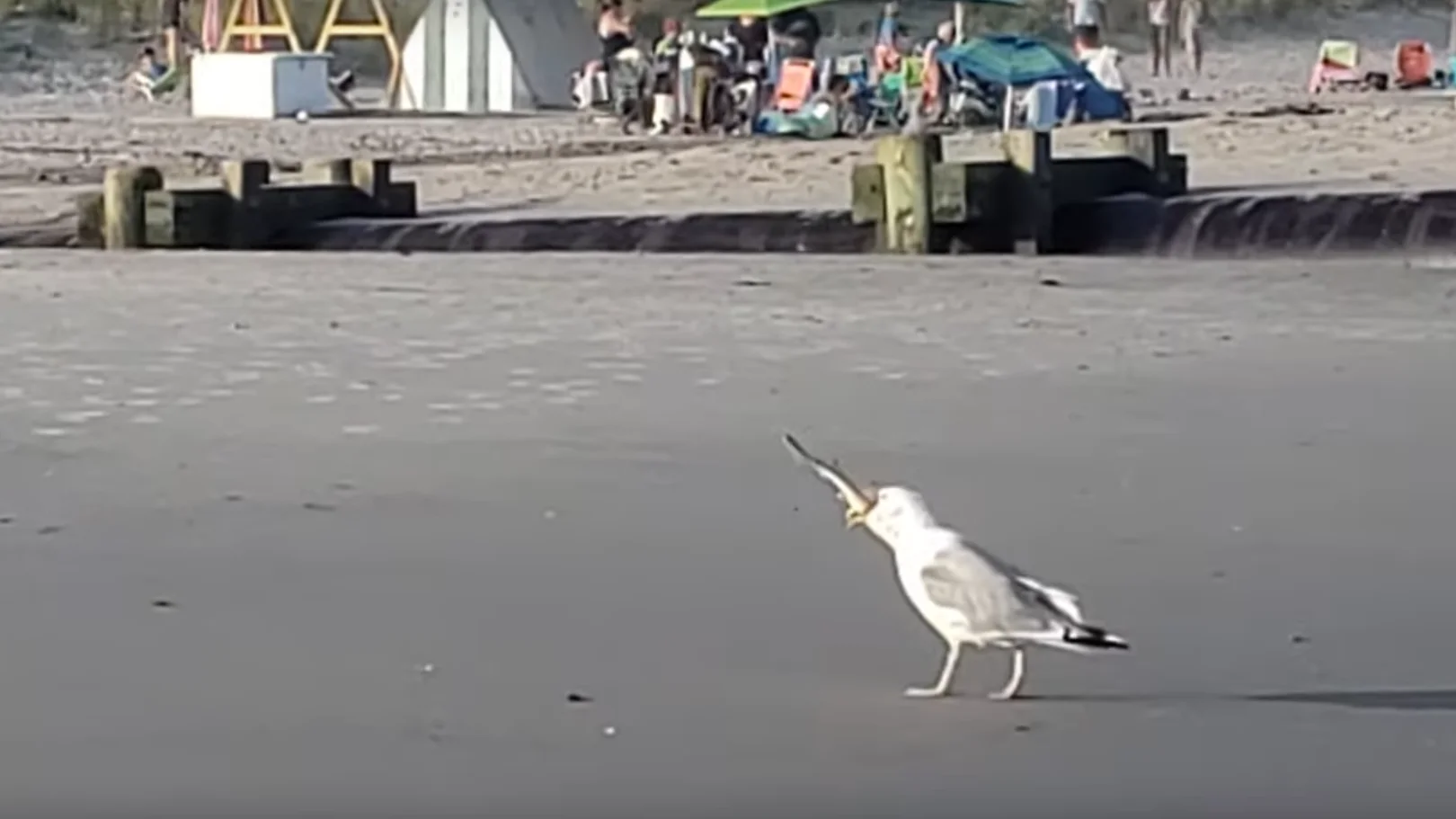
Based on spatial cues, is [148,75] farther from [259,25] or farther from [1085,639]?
[1085,639]

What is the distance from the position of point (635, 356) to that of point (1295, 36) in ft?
130

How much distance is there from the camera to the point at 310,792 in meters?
5.44

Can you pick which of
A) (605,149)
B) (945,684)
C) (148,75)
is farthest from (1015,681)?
(148,75)

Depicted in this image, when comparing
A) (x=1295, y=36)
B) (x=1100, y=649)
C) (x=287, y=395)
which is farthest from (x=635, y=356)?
(x=1295, y=36)

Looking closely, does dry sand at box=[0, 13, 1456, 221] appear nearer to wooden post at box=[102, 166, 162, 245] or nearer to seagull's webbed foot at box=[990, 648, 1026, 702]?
wooden post at box=[102, 166, 162, 245]

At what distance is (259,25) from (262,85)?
3.71 metres

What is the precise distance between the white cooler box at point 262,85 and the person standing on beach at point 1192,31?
42.3ft

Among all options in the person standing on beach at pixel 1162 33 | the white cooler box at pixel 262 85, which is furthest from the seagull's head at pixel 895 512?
the person standing on beach at pixel 1162 33

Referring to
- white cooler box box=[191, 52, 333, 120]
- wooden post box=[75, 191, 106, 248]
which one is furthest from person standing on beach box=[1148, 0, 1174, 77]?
wooden post box=[75, 191, 106, 248]

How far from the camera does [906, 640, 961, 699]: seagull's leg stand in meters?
6.05

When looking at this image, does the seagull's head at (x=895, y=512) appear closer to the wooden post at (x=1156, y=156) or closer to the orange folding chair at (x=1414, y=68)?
the wooden post at (x=1156, y=156)

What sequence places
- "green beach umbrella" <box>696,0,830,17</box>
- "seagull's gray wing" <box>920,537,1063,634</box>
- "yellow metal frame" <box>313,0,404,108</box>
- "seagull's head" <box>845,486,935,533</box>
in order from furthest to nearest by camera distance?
"yellow metal frame" <box>313,0,404,108</box> → "green beach umbrella" <box>696,0,830,17</box> → "seagull's head" <box>845,486,935,533</box> → "seagull's gray wing" <box>920,537,1063,634</box>

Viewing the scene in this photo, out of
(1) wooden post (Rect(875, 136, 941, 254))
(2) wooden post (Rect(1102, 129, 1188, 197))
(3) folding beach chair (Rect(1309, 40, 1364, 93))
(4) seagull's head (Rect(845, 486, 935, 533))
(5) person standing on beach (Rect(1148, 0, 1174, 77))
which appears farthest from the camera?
(5) person standing on beach (Rect(1148, 0, 1174, 77))

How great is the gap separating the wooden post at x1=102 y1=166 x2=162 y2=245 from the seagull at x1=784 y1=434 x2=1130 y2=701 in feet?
43.8
